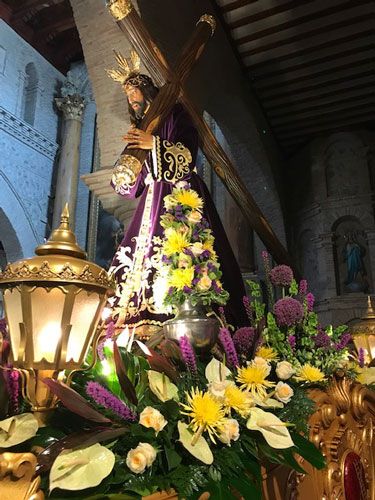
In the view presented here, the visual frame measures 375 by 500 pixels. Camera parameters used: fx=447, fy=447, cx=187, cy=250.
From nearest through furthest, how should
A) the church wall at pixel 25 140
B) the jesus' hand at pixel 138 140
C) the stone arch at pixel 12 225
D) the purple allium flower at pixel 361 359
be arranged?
the purple allium flower at pixel 361 359 < the jesus' hand at pixel 138 140 < the stone arch at pixel 12 225 < the church wall at pixel 25 140

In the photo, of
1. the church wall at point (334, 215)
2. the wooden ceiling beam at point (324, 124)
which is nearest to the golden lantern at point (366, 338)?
the church wall at point (334, 215)

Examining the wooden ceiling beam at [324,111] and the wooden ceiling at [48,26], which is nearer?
the wooden ceiling beam at [324,111]

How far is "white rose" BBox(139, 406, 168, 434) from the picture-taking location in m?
0.83

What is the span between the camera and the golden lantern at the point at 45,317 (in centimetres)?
93

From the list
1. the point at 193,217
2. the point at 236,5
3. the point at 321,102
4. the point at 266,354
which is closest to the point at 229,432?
the point at 266,354

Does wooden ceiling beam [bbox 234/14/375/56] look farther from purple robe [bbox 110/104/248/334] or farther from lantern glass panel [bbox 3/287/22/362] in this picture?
lantern glass panel [bbox 3/287/22/362]

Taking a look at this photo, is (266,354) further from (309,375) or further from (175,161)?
(175,161)

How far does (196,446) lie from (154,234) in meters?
1.80

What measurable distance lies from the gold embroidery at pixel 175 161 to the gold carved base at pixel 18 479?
89.7 inches

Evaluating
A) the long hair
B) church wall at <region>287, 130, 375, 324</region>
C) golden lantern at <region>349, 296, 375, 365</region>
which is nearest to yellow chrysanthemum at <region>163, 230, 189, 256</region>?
golden lantern at <region>349, 296, 375, 365</region>

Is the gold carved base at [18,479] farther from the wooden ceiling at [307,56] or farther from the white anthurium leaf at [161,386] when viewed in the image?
the wooden ceiling at [307,56]

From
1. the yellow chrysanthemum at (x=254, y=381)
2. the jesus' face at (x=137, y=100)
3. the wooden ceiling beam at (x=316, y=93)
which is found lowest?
the yellow chrysanthemum at (x=254, y=381)

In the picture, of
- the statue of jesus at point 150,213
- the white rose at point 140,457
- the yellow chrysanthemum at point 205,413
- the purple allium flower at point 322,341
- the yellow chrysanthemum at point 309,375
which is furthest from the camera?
the statue of jesus at point 150,213

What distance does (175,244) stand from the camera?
1.42 metres
